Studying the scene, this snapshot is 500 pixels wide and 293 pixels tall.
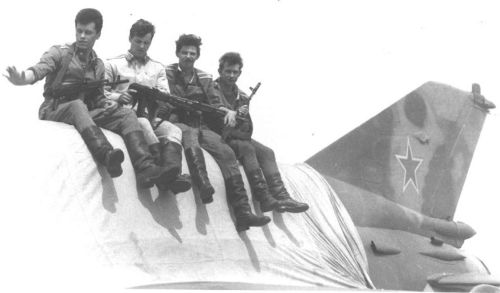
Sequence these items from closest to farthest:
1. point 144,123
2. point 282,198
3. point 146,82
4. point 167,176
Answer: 1. point 167,176
2. point 144,123
3. point 146,82
4. point 282,198

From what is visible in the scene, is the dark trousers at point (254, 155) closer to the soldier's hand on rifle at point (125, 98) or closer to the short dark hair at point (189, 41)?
the short dark hair at point (189, 41)

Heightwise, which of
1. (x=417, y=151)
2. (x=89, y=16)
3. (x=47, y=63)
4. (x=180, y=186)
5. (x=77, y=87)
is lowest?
(x=417, y=151)

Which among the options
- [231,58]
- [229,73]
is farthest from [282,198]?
[231,58]

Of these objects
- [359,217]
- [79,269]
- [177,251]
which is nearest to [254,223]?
[177,251]

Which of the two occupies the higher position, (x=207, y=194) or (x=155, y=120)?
(x=155, y=120)

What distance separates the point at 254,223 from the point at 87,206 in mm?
1500

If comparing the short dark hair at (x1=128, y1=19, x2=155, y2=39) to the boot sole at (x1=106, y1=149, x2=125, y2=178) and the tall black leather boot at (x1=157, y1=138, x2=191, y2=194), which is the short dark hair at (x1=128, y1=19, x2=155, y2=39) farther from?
the boot sole at (x1=106, y1=149, x2=125, y2=178)

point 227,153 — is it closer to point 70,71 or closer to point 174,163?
point 174,163

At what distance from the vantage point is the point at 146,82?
6582 millimetres

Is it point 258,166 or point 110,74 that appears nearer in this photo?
point 110,74

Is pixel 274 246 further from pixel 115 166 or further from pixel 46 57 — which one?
pixel 46 57

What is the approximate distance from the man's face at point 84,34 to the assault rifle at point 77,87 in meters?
0.30

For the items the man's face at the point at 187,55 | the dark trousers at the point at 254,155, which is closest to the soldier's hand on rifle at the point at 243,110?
the dark trousers at the point at 254,155

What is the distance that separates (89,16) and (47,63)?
1.58 feet
